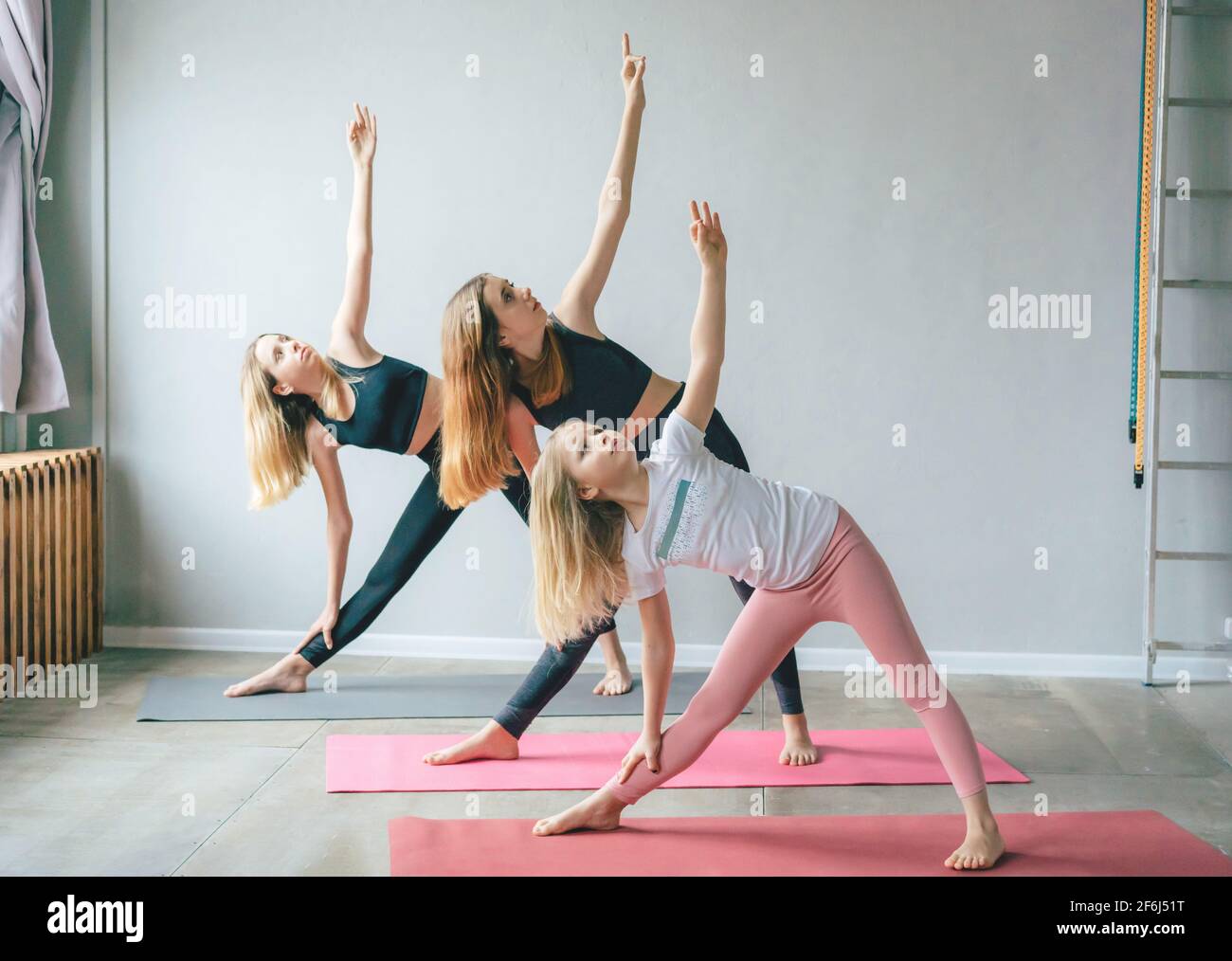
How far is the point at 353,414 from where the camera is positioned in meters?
3.68

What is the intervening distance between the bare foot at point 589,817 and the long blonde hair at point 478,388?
0.97 metres

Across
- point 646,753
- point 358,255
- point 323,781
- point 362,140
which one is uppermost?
point 362,140

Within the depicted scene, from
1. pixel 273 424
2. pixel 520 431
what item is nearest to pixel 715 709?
pixel 520 431

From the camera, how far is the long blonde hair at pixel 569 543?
2457 mm

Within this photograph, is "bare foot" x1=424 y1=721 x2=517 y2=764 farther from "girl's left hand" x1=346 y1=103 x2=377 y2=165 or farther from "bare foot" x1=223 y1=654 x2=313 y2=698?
"girl's left hand" x1=346 y1=103 x2=377 y2=165

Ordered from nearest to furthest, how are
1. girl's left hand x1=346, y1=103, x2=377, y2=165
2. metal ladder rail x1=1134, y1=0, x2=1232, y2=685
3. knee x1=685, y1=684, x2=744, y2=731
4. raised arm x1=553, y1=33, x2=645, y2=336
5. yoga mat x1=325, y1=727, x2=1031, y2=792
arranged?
knee x1=685, y1=684, x2=744, y2=731 → yoga mat x1=325, y1=727, x2=1031, y2=792 → raised arm x1=553, y1=33, x2=645, y2=336 → girl's left hand x1=346, y1=103, x2=377, y2=165 → metal ladder rail x1=1134, y1=0, x2=1232, y2=685

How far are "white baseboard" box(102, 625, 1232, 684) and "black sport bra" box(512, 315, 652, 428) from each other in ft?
4.31

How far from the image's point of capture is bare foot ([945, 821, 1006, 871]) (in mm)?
2438

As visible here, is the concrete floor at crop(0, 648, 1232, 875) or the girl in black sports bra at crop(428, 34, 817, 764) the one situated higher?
the girl in black sports bra at crop(428, 34, 817, 764)

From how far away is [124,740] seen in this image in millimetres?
3375

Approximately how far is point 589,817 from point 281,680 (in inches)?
61.9

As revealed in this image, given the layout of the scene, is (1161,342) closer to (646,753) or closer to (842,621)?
(842,621)

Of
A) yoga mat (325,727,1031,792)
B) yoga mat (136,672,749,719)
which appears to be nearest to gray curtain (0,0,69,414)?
yoga mat (136,672,749,719)
